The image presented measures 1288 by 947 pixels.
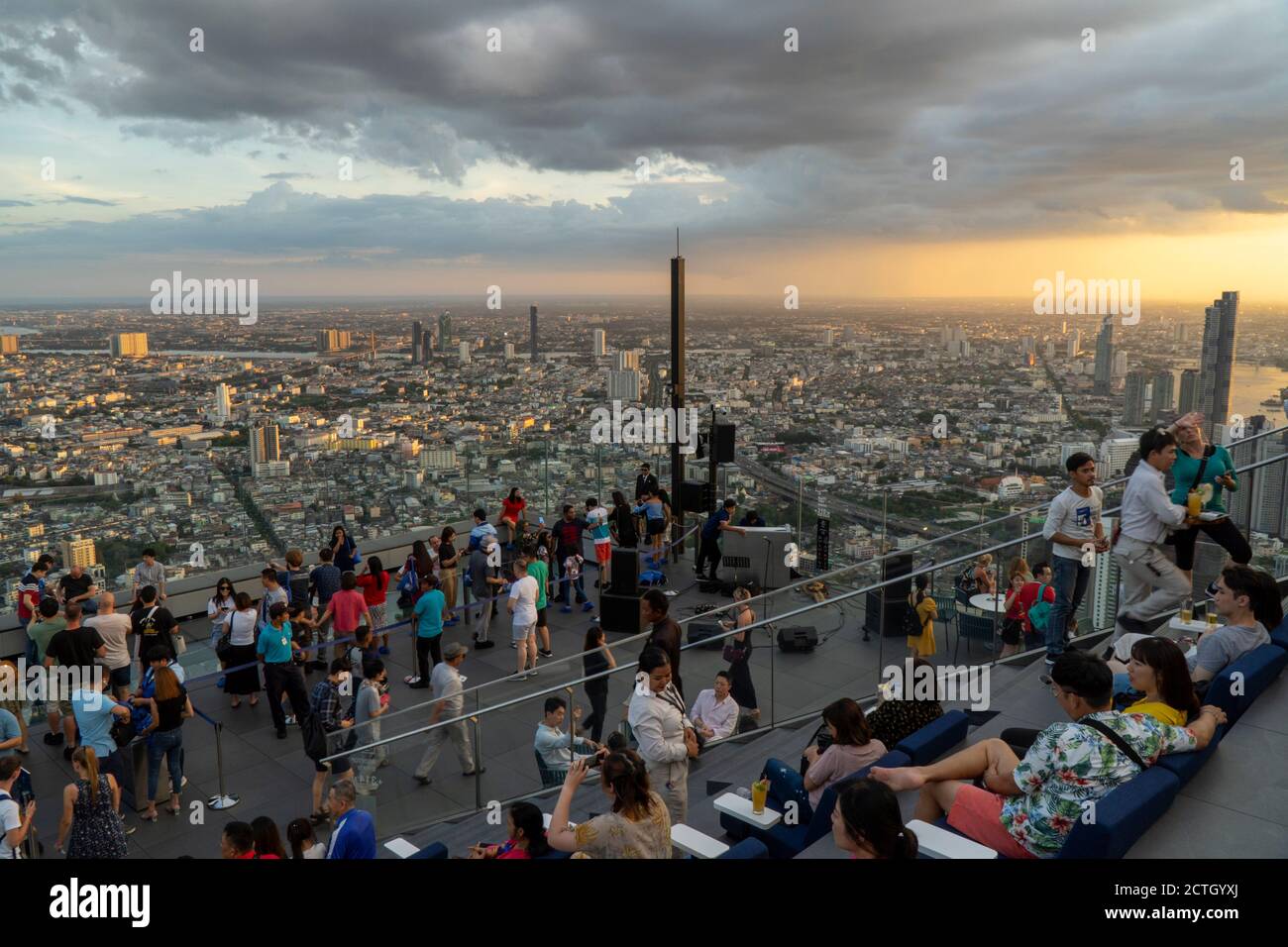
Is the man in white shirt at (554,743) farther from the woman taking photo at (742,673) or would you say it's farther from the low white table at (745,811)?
the low white table at (745,811)

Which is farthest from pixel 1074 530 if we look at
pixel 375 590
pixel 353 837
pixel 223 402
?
pixel 223 402

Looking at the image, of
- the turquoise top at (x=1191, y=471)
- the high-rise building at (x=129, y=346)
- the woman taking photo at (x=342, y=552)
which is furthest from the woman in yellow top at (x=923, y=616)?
the high-rise building at (x=129, y=346)

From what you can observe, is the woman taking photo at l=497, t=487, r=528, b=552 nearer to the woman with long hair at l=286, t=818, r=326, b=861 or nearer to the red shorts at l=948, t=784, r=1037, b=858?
the woman with long hair at l=286, t=818, r=326, b=861

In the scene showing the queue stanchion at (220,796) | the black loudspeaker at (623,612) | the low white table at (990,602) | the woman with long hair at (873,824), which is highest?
the woman with long hair at (873,824)

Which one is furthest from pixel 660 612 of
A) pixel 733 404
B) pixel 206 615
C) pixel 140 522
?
pixel 733 404

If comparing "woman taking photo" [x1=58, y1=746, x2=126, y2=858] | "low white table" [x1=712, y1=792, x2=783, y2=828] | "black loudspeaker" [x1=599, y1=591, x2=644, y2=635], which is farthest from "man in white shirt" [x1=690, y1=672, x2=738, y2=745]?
"black loudspeaker" [x1=599, y1=591, x2=644, y2=635]
